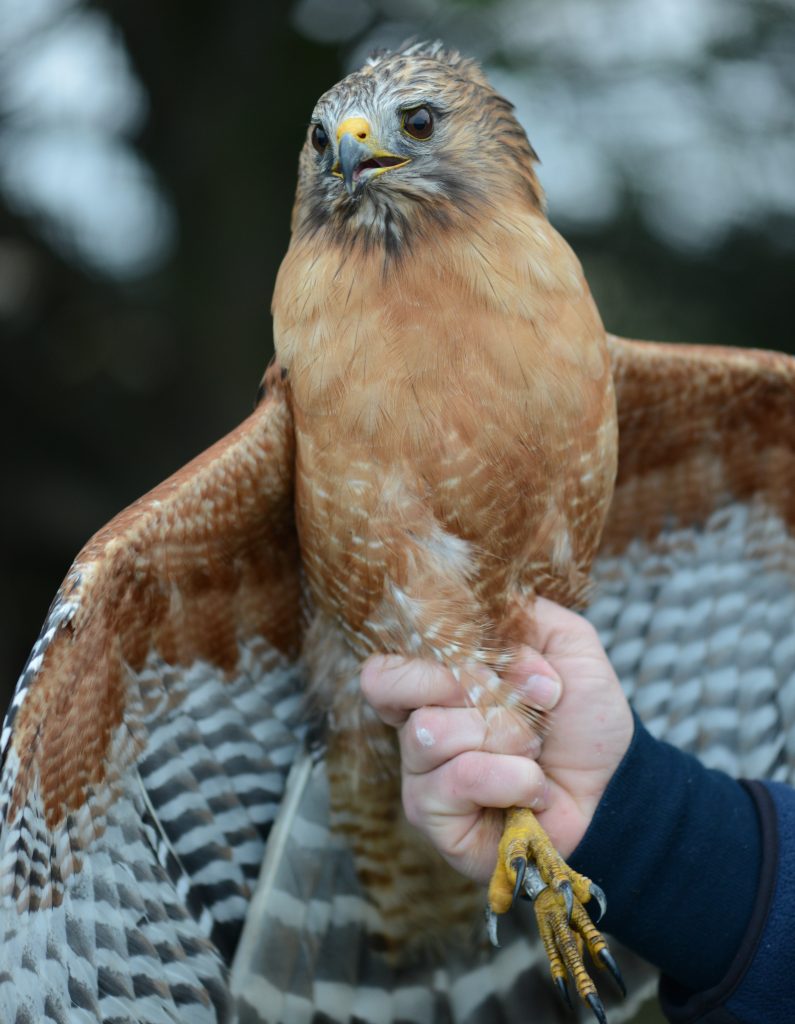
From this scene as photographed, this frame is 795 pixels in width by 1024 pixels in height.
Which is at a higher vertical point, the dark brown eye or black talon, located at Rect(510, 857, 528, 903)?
the dark brown eye

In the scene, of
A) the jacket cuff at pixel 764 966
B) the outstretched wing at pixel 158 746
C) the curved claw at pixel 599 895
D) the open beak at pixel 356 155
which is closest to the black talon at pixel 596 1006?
the curved claw at pixel 599 895

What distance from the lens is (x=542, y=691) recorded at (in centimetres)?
234

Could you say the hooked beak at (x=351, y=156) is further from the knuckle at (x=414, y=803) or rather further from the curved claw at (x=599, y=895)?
the curved claw at (x=599, y=895)

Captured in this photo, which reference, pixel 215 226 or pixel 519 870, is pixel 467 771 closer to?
pixel 519 870

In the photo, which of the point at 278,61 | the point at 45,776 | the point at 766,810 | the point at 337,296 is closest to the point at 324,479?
the point at 337,296

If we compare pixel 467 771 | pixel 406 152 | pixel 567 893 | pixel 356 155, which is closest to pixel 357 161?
pixel 356 155

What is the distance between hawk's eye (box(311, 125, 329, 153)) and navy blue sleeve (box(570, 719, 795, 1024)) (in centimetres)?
144

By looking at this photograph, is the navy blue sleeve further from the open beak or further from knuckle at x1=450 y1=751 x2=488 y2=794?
the open beak

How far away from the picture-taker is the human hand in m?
2.26

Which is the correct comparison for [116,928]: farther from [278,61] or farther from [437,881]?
[278,61]

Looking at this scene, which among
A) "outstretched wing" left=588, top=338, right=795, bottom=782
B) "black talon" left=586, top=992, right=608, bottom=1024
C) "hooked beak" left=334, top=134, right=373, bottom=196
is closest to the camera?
"black talon" left=586, top=992, right=608, bottom=1024

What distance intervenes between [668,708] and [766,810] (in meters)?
0.70

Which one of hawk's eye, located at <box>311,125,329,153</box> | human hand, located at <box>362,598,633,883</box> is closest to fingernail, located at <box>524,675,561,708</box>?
human hand, located at <box>362,598,633,883</box>

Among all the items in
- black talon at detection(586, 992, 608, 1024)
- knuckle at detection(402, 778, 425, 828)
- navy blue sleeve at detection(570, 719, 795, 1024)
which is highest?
knuckle at detection(402, 778, 425, 828)
